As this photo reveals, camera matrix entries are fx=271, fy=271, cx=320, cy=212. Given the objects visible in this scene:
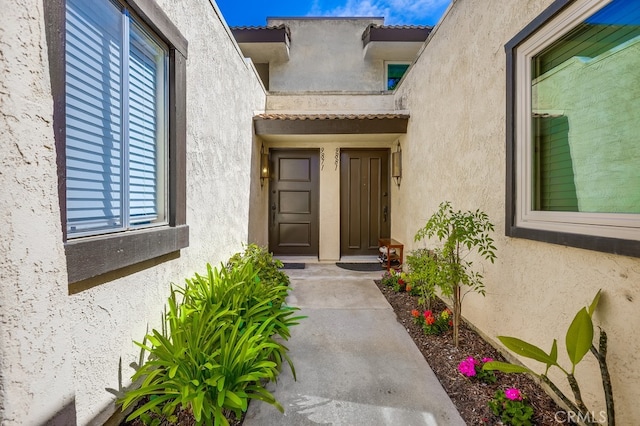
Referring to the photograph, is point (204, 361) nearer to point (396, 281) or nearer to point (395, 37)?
point (396, 281)

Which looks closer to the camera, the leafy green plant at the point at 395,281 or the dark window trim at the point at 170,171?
the dark window trim at the point at 170,171

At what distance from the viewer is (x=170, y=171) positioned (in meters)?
2.12

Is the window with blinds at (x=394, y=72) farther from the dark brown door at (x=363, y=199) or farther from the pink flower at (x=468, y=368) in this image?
the pink flower at (x=468, y=368)

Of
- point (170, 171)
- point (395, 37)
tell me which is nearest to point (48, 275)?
point (170, 171)

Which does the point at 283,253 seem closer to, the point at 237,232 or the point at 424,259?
the point at 237,232

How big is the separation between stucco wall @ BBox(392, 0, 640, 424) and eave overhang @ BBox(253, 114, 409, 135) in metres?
0.75

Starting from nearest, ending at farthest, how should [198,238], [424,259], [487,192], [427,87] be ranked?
[487,192] → [198,238] → [424,259] → [427,87]

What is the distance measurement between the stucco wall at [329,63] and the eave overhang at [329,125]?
2.83m

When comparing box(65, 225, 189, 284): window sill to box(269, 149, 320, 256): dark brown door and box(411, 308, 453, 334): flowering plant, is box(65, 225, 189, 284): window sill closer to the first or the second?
box(411, 308, 453, 334): flowering plant

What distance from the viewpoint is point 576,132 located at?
169 centimetres

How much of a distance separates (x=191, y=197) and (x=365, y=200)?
13.5 feet

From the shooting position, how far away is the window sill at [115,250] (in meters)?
1.26

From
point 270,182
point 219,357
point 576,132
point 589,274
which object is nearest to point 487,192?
point 576,132

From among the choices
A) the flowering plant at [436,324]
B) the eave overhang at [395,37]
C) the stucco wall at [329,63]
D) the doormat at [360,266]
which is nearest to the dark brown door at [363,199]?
the doormat at [360,266]
